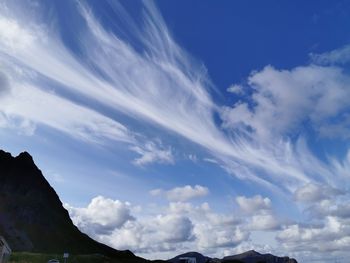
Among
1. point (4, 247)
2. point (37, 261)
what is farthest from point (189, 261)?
point (4, 247)

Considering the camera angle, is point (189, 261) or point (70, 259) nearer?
point (189, 261)

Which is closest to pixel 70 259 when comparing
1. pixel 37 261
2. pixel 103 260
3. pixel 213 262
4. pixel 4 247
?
pixel 103 260

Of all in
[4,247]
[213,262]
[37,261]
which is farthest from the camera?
[213,262]

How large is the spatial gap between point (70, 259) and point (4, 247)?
304 feet

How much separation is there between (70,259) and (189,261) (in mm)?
53355

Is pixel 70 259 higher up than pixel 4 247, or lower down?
higher up

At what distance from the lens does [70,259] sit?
149 metres

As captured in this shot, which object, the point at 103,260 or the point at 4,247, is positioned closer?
the point at 4,247

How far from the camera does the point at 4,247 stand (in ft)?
202

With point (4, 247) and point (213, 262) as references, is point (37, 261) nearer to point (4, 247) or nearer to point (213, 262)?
point (213, 262)

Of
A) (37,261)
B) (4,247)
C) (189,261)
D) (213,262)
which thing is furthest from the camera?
(213,262)

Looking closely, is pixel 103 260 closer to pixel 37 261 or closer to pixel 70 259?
pixel 70 259

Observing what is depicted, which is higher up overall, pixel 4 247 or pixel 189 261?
pixel 189 261

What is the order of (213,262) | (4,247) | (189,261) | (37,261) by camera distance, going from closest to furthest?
(4,247)
(189,261)
(37,261)
(213,262)
